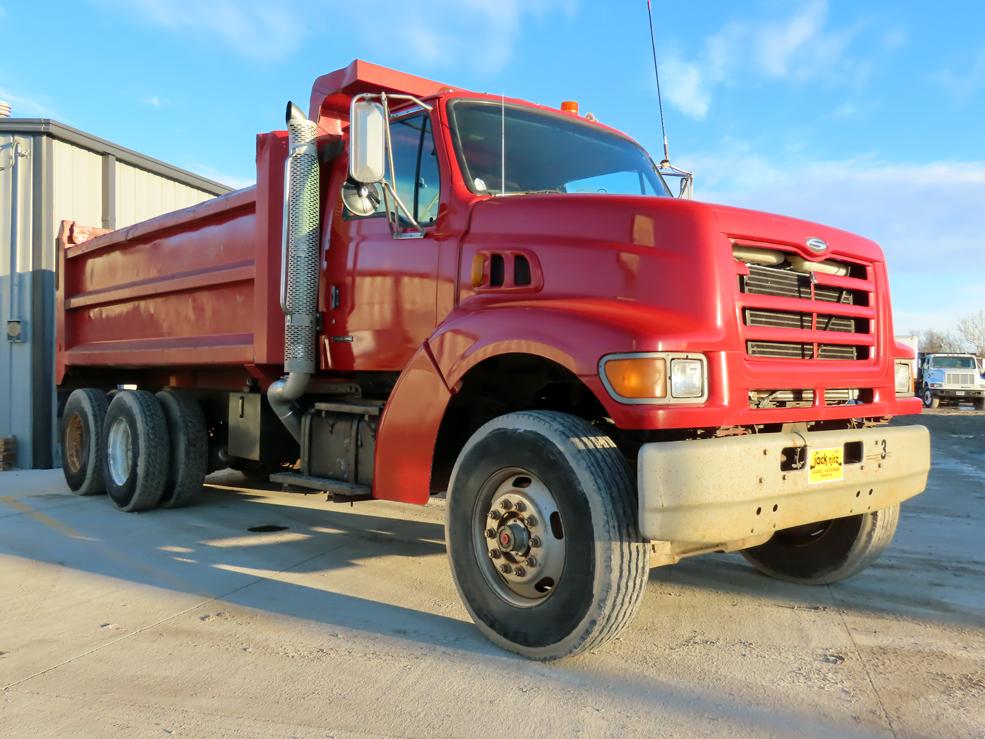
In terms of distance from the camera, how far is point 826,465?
3.27m

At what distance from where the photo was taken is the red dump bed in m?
5.21

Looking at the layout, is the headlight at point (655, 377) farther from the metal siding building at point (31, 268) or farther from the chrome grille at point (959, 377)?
the chrome grille at point (959, 377)

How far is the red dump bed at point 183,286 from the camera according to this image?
205 inches

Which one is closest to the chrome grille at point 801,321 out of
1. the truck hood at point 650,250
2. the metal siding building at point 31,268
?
the truck hood at point 650,250

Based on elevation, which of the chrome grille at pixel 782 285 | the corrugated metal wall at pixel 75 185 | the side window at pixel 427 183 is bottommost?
the chrome grille at pixel 782 285

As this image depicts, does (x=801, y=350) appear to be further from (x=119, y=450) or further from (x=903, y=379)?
(x=119, y=450)

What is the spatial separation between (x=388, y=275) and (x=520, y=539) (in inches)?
71.5

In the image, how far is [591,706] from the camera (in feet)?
9.37

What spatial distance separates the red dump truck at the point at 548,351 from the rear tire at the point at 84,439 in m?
2.22

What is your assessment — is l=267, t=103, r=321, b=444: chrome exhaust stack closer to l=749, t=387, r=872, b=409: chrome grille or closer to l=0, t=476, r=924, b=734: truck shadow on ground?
l=0, t=476, r=924, b=734: truck shadow on ground

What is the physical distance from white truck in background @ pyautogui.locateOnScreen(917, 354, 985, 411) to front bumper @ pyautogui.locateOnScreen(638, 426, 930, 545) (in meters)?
29.5

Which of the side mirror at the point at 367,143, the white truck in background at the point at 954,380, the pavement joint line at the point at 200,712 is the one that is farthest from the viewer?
the white truck in background at the point at 954,380

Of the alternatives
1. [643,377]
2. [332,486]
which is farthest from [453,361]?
[332,486]

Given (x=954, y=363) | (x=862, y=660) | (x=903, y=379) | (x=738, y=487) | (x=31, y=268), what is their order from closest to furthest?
(x=738, y=487) → (x=862, y=660) → (x=903, y=379) → (x=31, y=268) → (x=954, y=363)
